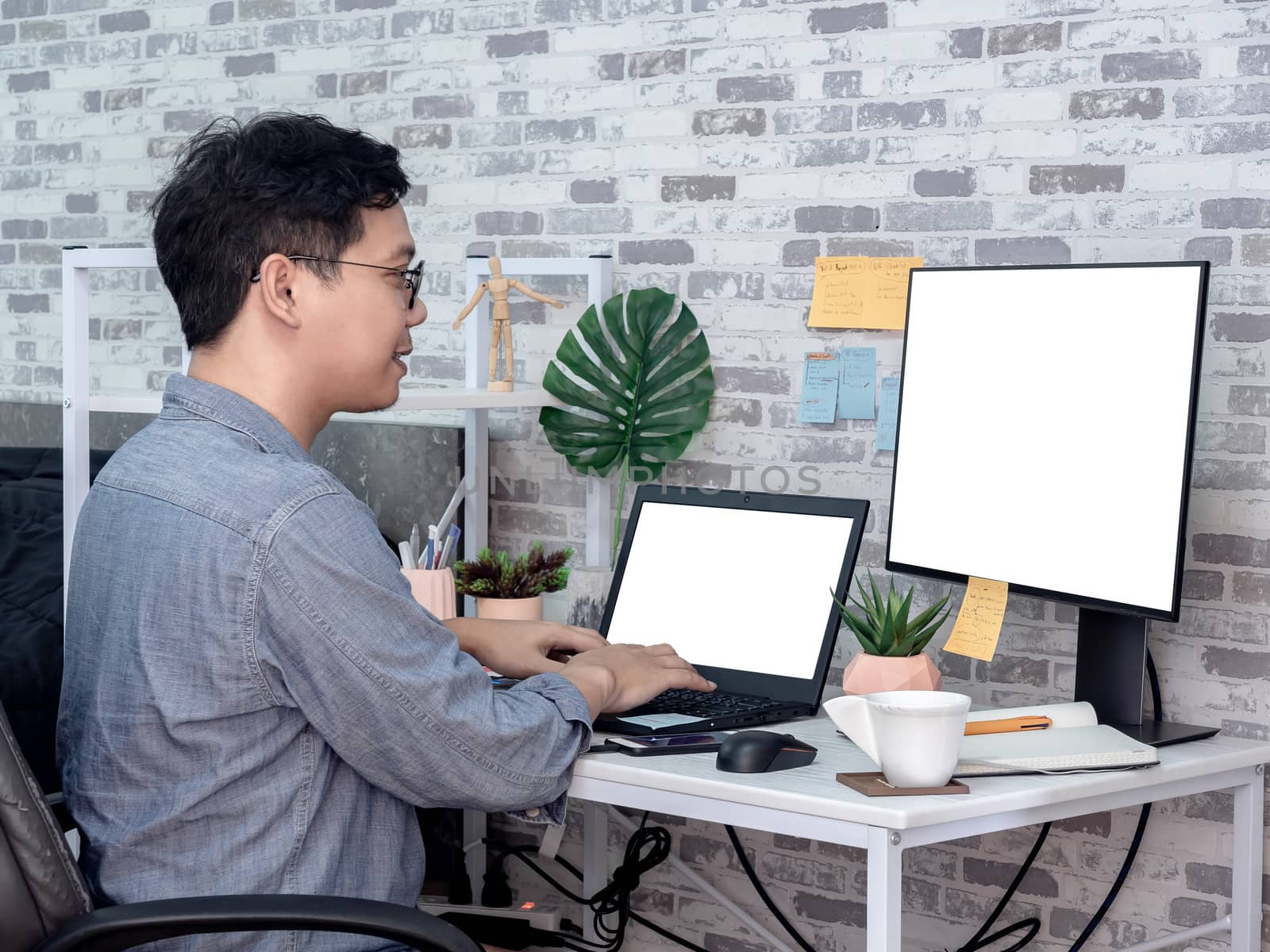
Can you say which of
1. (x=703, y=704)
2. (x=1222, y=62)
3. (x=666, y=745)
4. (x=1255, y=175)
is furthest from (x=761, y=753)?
(x=1222, y=62)

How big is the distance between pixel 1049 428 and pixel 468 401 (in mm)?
982

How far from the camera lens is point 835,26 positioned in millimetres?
2373

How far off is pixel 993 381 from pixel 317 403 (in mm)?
941

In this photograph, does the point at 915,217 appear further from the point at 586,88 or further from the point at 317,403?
the point at 317,403

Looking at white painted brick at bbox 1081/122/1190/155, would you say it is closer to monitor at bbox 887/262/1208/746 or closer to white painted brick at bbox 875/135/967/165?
white painted brick at bbox 875/135/967/165

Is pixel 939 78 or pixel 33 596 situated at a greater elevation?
pixel 939 78

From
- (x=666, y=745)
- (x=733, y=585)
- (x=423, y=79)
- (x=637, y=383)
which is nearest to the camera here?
(x=666, y=745)

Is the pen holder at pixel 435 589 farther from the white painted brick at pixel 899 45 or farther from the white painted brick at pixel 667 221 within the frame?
the white painted brick at pixel 899 45

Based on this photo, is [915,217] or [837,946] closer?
[915,217]

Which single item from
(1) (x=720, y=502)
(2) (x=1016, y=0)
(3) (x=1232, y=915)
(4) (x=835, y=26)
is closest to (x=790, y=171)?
(4) (x=835, y=26)

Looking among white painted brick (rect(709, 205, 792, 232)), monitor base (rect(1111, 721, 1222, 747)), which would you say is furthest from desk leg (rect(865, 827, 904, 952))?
white painted brick (rect(709, 205, 792, 232))

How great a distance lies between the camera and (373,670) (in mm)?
1330

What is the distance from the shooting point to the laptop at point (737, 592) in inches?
77.2

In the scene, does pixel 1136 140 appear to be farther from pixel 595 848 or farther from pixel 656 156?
pixel 595 848
